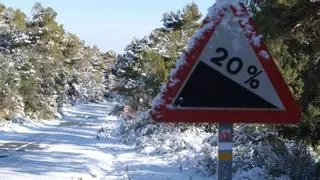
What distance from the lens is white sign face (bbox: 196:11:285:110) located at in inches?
146

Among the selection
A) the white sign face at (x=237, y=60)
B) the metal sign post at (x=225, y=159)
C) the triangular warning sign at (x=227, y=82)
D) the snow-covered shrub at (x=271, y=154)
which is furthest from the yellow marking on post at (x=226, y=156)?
the snow-covered shrub at (x=271, y=154)

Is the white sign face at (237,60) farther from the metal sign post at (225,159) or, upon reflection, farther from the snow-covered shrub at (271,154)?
the snow-covered shrub at (271,154)

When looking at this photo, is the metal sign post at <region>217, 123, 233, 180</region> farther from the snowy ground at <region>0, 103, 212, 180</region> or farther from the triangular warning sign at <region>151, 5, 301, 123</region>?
the snowy ground at <region>0, 103, 212, 180</region>

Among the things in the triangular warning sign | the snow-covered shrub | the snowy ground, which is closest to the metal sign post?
the triangular warning sign

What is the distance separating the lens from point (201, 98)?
3738 mm

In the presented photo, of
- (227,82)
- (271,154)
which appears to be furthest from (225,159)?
(271,154)

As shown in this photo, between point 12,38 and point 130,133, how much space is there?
75.1ft

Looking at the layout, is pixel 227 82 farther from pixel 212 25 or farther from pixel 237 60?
pixel 212 25

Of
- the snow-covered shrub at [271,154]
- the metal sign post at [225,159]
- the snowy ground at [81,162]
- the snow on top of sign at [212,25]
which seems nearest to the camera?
the metal sign post at [225,159]

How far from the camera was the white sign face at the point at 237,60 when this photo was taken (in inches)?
146

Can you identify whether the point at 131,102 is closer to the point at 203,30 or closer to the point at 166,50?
A: the point at 166,50

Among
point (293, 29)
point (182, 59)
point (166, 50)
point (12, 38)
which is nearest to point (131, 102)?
point (166, 50)

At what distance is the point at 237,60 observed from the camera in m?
3.71

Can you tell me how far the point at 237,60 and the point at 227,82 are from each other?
161mm
